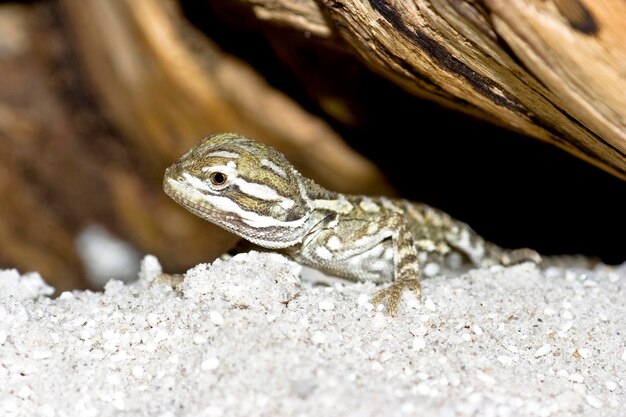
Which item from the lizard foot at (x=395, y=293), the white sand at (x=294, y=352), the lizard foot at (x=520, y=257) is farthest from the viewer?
the lizard foot at (x=520, y=257)

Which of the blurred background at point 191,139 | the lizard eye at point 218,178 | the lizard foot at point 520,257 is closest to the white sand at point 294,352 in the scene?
the lizard eye at point 218,178

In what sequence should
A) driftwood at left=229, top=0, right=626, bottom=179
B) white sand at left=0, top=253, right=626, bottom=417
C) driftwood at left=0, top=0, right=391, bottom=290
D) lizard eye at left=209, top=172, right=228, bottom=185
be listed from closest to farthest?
driftwood at left=229, top=0, right=626, bottom=179, white sand at left=0, top=253, right=626, bottom=417, lizard eye at left=209, top=172, right=228, bottom=185, driftwood at left=0, top=0, right=391, bottom=290

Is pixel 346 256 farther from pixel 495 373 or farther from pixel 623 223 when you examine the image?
pixel 623 223

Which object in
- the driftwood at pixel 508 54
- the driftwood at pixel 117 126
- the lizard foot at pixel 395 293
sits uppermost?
the driftwood at pixel 508 54

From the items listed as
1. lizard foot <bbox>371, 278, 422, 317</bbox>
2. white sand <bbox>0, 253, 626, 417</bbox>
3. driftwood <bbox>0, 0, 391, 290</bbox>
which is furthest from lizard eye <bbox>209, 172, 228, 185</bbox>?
driftwood <bbox>0, 0, 391, 290</bbox>

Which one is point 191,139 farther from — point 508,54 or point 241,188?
point 508,54

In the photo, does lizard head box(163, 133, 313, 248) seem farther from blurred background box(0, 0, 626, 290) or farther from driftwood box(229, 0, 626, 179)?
blurred background box(0, 0, 626, 290)

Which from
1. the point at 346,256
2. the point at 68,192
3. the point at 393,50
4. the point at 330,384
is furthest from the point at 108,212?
the point at 330,384

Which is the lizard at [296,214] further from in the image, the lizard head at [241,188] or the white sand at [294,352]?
the white sand at [294,352]
